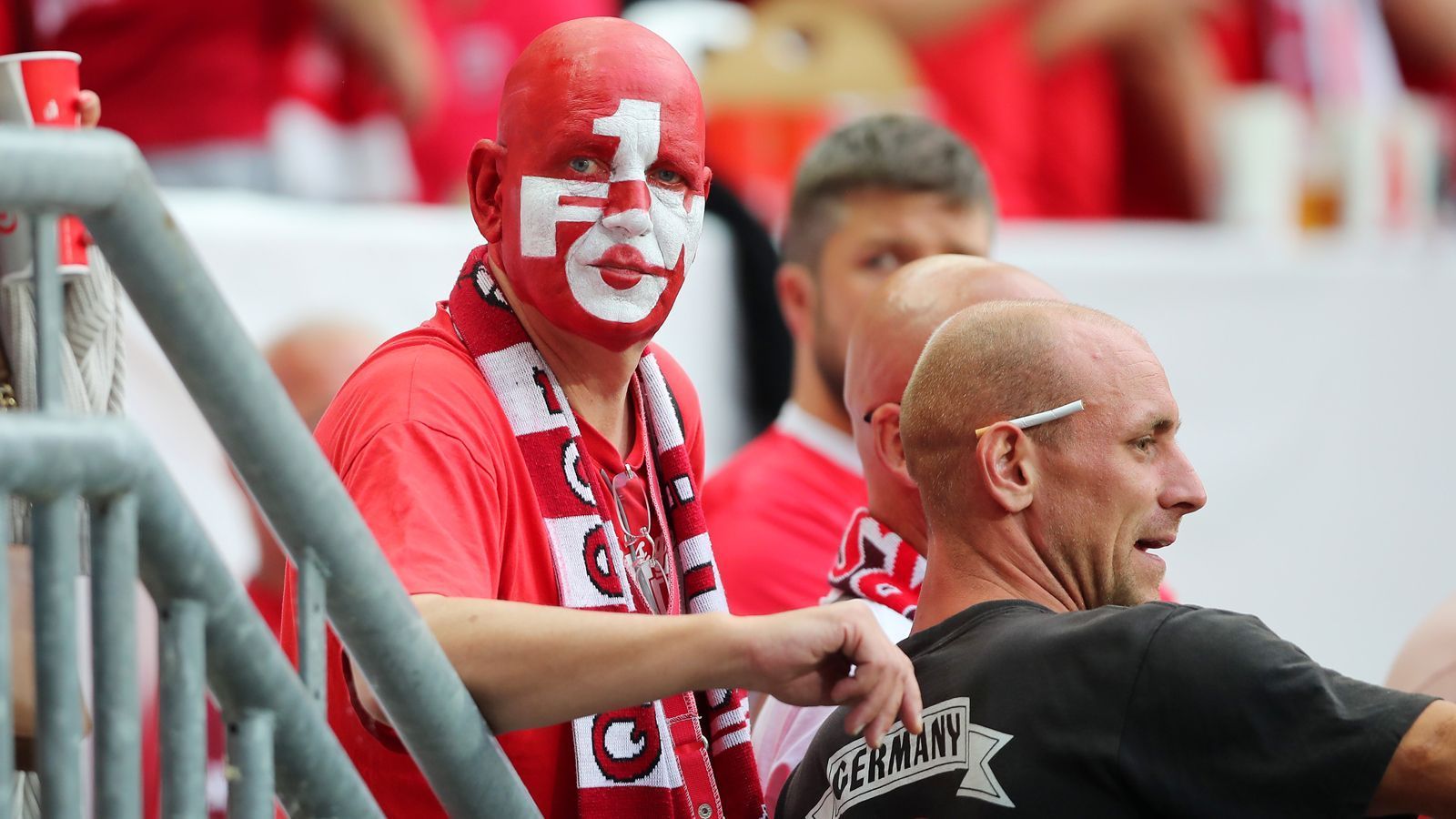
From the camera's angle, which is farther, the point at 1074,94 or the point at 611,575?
the point at 1074,94

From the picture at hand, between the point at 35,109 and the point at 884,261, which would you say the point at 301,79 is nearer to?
the point at 884,261

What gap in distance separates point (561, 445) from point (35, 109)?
62cm

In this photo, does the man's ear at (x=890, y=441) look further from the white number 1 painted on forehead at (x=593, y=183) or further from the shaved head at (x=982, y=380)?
the white number 1 painted on forehead at (x=593, y=183)

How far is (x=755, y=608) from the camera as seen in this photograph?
304 cm

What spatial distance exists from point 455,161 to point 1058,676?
345 centimetres

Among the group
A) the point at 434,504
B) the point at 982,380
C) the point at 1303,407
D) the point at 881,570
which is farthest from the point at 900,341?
the point at 1303,407

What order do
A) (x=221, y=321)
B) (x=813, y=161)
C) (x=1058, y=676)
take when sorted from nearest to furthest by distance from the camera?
A: 1. (x=221, y=321)
2. (x=1058, y=676)
3. (x=813, y=161)

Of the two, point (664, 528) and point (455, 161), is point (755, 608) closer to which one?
point (664, 528)

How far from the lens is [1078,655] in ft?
5.61

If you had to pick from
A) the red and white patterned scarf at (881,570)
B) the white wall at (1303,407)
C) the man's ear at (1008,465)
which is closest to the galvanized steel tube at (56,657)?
the man's ear at (1008,465)

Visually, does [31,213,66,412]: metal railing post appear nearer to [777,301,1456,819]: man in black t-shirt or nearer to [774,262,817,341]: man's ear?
[777,301,1456,819]: man in black t-shirt

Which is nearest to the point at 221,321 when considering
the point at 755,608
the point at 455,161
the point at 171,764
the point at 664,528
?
the point at 171,764

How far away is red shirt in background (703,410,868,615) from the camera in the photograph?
121 inches

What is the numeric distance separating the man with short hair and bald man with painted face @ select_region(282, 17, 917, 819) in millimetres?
1088
